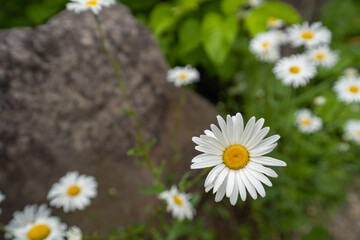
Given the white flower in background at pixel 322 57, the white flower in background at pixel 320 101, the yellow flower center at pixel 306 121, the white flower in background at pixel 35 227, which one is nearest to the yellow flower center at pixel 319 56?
the white flower in background at pixel 322 57

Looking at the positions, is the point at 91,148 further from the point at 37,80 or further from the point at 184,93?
the point at 184,93

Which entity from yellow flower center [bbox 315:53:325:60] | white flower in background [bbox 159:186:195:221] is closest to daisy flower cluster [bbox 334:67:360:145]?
yellow flower center [bbox 315:53:325:60]

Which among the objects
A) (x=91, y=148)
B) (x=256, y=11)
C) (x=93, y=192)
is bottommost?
(x=93, y=192)

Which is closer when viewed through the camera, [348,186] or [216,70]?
[348,186]

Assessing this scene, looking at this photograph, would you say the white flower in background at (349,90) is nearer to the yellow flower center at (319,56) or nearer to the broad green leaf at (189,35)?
the yellow flower center at (319,56)

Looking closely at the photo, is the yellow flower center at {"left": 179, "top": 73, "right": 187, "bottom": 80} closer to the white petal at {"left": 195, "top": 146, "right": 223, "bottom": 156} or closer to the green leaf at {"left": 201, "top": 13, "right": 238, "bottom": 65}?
the green leaf at {"left": 201, "top": 13, "right": 238, "bottom": 65}

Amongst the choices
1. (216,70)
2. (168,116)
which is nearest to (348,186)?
(216,70)

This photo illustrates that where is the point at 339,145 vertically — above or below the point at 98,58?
below

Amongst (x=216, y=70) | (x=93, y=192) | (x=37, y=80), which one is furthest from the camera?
(x=216, y=70)
